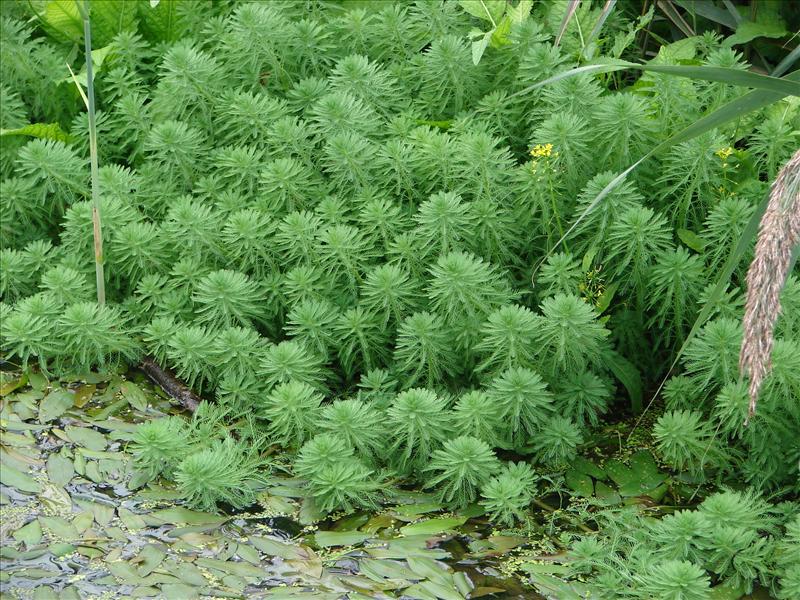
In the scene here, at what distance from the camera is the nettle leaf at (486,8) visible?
405 cm

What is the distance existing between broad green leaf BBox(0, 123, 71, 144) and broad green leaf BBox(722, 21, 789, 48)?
2.90 m

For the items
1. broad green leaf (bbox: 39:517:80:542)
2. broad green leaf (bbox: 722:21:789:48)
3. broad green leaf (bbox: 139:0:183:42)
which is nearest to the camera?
broad green leaf (bbox: 39:517:80:542)

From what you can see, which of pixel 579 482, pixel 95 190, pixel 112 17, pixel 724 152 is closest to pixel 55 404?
pixel 95 190

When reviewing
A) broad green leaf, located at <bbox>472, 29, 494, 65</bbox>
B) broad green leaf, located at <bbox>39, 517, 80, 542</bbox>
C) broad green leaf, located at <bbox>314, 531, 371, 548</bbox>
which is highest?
broad green leaf, located at <bbox>472, 29, 494, 65</bbox>

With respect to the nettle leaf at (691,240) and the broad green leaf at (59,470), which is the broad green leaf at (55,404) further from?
the nettle leaf at (691,240)

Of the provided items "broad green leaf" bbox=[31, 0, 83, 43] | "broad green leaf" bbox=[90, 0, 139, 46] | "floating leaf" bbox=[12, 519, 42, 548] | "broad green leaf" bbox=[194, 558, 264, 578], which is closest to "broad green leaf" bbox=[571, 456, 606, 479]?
"broad green leaf" bbox=[194, 558, 264, 578]

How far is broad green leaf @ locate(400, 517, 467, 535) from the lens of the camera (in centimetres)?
296

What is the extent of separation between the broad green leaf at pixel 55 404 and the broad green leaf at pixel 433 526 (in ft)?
4.40

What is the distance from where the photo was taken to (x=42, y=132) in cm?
422

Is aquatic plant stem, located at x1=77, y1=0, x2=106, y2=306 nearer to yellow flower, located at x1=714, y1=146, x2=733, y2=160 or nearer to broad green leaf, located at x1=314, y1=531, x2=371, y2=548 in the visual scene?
broad green leaf, located at x1=314, y1=531, x2=371, y2=548

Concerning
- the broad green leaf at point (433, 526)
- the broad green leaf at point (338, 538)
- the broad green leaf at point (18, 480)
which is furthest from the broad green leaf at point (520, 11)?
the broad green leaf at point (18, 480)

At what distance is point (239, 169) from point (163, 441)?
117 centimetres

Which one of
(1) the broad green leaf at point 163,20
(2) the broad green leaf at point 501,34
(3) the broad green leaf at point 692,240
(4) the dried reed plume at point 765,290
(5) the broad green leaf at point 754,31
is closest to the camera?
(4) the dried reed plume at point 765,290

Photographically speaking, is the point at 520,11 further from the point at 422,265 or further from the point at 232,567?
the point at 232,567
